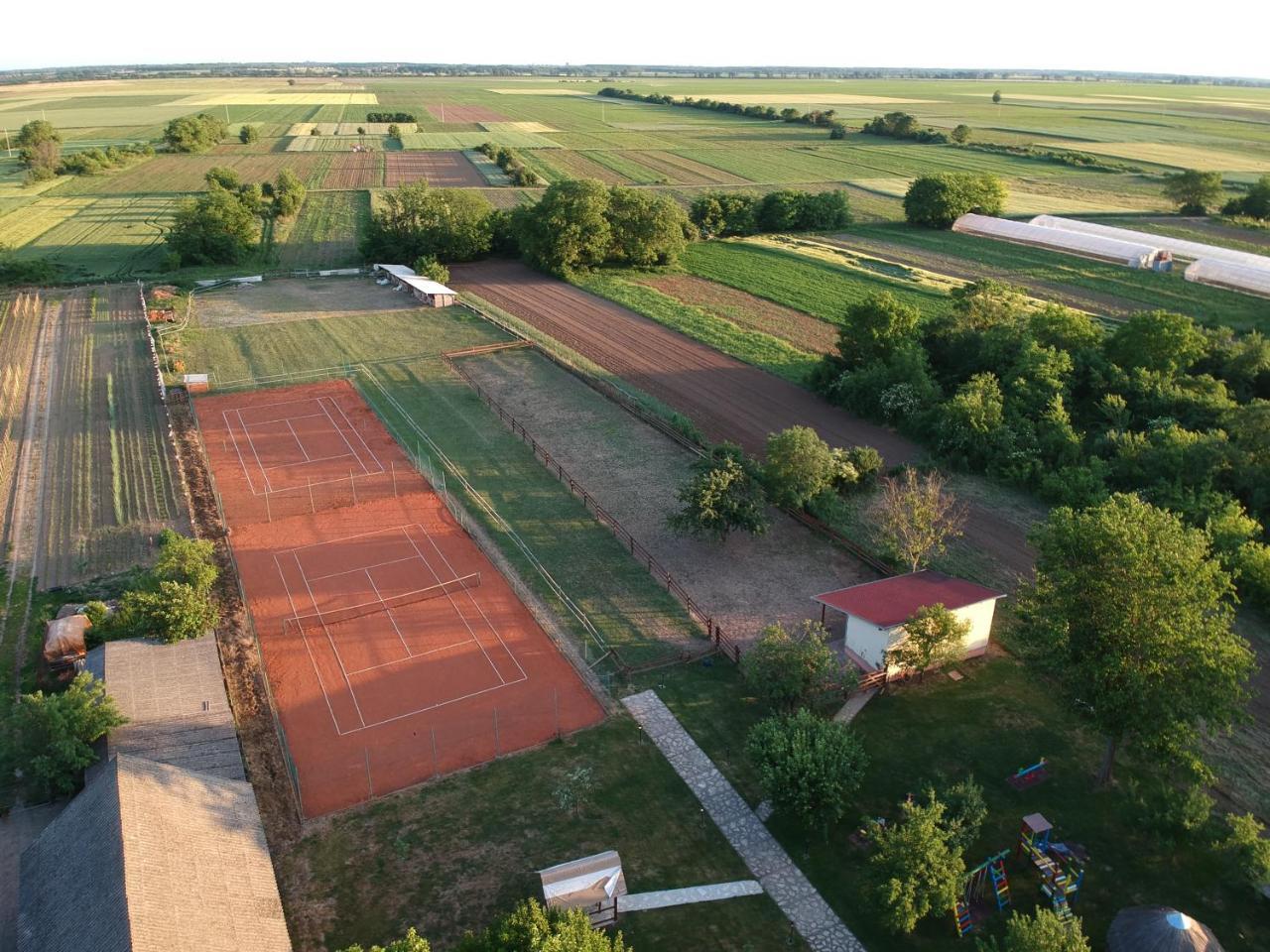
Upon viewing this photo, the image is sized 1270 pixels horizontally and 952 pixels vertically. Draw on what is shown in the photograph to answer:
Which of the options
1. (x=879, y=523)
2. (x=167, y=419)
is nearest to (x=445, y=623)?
(x=879, y=523)

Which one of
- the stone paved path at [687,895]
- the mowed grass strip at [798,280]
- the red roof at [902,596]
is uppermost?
the mowed grass strip at [798,280]

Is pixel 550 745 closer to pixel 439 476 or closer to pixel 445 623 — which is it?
pixel 445 623

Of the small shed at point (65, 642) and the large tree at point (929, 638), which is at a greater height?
the large tree at point (929, 638)

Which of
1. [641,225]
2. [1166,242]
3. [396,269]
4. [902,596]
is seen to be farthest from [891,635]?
[1166,242]

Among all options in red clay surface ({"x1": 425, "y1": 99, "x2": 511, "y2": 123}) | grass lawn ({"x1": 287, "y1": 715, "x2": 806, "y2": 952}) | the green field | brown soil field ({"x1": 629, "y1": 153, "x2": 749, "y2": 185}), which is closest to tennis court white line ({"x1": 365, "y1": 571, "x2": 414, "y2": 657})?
grass lawn ({"x1": 287, "y1": 715, "x2": 806, "y2": 952})

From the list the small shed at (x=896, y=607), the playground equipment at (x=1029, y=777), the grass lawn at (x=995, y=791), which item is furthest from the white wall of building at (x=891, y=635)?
the playground equipment at (x=1029, y=777)

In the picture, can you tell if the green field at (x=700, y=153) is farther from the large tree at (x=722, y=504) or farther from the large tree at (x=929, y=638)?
the large tree at (x=929, y=638)

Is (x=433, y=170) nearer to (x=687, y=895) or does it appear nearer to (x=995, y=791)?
(x=995, y=791)
